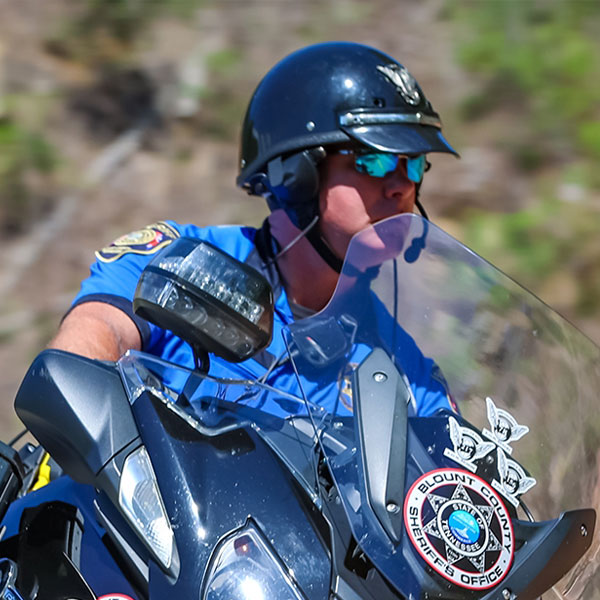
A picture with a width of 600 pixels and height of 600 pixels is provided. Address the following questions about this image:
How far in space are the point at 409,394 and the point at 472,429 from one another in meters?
0.11

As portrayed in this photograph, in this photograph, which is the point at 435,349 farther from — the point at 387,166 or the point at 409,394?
the point at 387,166

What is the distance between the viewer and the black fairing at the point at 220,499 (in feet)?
4.34

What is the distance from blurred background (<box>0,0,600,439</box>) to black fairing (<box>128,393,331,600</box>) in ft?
9.80

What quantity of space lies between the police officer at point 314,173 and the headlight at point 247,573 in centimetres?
129

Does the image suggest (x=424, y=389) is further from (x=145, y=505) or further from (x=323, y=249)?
(x=323, y=249)

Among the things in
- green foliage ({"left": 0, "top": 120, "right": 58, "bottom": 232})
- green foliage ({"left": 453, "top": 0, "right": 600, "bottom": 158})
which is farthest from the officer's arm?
green foliage ({"left": 453, "top": 0, "right": 600, "bottom": 158})

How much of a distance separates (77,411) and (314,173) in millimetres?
1469

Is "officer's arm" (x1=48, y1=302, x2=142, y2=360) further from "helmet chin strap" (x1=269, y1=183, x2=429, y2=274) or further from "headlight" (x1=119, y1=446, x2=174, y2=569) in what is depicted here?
"headlight" (x1=119, y1=446, x2=174, y2=569)

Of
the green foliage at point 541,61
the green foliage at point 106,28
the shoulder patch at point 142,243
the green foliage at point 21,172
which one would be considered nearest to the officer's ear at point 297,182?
the shoulder patch at point 142,243

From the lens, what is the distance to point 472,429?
4.79 feet

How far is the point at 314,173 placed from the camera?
2.77 meters

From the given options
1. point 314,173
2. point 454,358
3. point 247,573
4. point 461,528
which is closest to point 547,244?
point 314,173

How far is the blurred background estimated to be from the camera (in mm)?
4848

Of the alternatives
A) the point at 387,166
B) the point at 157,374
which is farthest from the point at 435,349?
the point at 387,166
